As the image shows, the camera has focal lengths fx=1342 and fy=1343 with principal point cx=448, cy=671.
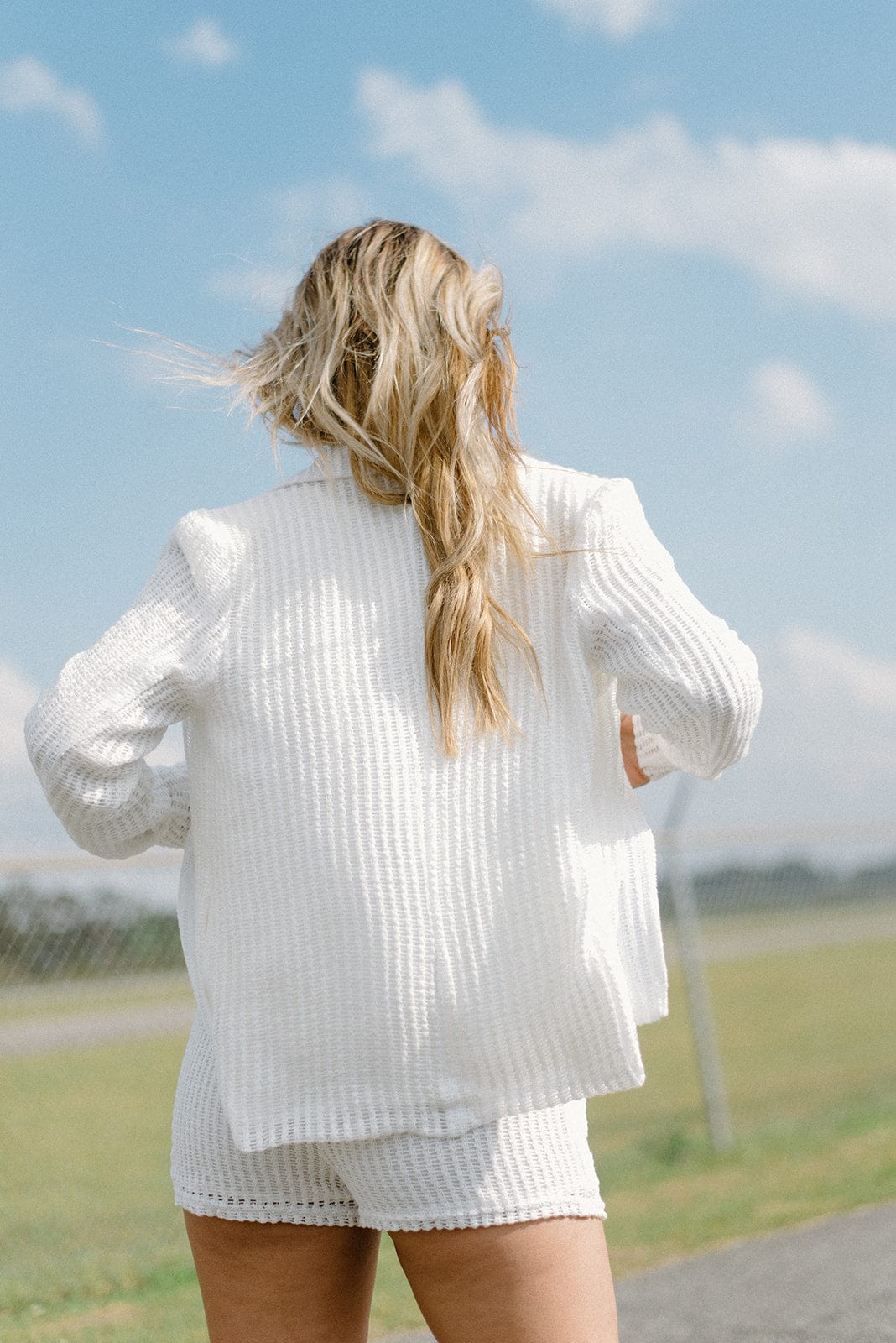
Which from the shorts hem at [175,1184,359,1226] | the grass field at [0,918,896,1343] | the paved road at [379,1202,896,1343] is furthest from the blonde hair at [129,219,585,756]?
the grass field at [0,918,896,1343]

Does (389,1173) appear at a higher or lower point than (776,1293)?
higher

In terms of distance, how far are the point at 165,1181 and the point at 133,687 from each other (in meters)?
4.77

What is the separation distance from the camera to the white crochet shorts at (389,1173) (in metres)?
1.48

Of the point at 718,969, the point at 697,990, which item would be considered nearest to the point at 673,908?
the point at 697,990

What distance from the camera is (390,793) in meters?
1.51

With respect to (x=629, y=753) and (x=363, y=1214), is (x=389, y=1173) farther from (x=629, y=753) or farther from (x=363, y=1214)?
(x=629, y=753)

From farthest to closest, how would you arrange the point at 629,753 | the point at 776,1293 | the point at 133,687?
1. the point at 776,1293
2. the point at 629,753
3. the point at 133,687

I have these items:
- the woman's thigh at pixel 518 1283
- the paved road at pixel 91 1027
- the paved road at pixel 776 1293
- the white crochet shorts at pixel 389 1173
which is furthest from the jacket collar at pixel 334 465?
the paved road at pixel 91 1027

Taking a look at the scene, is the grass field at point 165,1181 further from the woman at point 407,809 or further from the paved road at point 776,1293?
the woman at point 407,809

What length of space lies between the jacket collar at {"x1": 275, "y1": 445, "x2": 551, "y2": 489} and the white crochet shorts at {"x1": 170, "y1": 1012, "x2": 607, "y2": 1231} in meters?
0.69

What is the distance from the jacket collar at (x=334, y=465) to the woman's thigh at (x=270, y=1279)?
0.90 m

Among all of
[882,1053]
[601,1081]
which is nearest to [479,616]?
A: [601,1081]

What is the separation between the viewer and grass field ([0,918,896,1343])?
4270 millimetres

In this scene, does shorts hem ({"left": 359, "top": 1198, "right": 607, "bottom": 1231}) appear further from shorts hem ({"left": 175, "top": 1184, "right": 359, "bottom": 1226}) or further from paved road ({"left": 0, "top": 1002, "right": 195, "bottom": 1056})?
paved road ({"left": 0, "top": 1002, "right": 195, "bottom": 1056})
